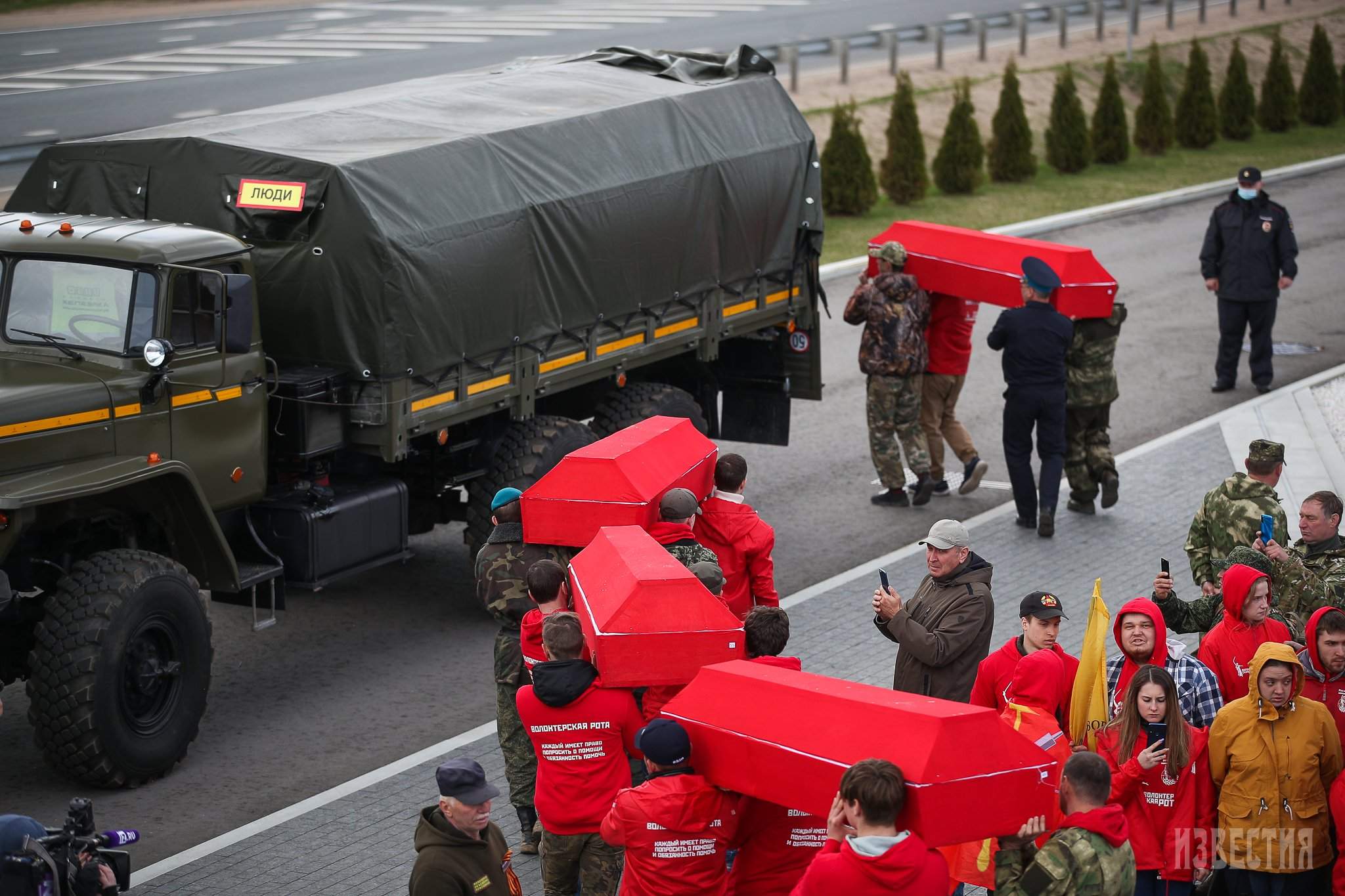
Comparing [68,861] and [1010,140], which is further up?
[68,861]

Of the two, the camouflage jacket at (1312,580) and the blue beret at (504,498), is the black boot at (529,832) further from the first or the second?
the camouflage jacket at (1312,580)

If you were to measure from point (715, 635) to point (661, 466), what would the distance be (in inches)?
102

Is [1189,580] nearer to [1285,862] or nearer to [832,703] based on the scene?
[1285,862]

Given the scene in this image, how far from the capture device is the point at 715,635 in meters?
7.30

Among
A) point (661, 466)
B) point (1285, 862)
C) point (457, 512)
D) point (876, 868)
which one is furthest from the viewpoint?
point (457, 512)

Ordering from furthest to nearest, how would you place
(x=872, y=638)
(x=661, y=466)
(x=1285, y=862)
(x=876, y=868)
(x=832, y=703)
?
(x=872, y=638)
(x=661, y=466)
(x=1285, y=862)
(x=832, y=703)
(x=876, y=868)

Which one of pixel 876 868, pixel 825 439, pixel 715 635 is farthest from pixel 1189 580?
pixel 876 868

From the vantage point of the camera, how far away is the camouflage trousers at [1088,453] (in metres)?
13.9

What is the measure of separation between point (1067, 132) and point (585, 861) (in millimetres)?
26805

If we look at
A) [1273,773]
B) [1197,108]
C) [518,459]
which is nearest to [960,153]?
[1197,108]

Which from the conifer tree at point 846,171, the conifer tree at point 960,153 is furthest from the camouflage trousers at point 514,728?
the conifer tree at point 960,153

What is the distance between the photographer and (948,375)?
47.9 ft

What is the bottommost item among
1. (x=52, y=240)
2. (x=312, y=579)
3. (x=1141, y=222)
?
(x=1141, y=222)

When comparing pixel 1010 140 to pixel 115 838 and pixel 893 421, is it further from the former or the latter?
pixel 115 838
